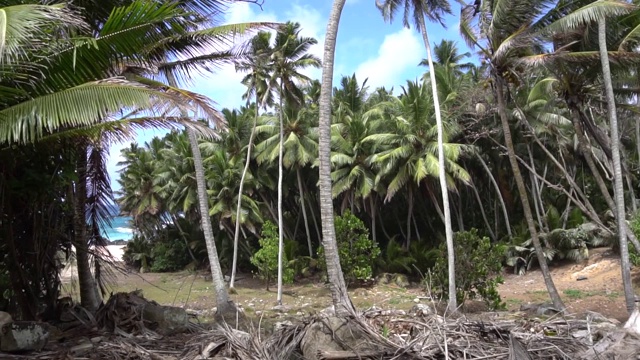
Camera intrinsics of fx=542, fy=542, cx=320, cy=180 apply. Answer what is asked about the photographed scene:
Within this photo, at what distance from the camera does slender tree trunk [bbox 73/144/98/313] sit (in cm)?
909

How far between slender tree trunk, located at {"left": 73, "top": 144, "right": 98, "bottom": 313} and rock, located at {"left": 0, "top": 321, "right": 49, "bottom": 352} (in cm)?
203

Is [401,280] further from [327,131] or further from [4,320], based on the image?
[4,320]

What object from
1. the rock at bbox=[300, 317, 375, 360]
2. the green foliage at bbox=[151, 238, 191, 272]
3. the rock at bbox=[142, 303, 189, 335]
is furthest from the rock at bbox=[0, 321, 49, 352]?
the green foliage at bbox=[151, 238, 191, 272]

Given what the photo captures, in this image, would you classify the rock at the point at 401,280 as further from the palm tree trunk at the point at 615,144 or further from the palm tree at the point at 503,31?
the palm tree trunk at the point at 615,144

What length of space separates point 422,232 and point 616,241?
11846mm

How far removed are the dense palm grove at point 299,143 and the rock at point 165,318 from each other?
131cm

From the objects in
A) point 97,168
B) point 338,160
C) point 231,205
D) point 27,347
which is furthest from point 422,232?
point 27,347

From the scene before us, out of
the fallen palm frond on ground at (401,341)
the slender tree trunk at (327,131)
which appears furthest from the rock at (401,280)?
the fallen palm frond on ground at (401,341)

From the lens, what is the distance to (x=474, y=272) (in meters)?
17.6

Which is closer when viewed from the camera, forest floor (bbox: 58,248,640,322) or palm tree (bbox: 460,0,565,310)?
palm tree (bbox: 460,0,565,310)

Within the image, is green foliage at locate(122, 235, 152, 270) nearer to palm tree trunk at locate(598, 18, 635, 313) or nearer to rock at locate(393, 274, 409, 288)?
rock at locate(393, 274, 409, 288)

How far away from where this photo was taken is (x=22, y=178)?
24.6ft

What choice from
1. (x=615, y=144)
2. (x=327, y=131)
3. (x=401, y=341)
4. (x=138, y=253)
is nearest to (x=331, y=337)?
(x=401, y=341)

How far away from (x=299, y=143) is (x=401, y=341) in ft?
75.5
